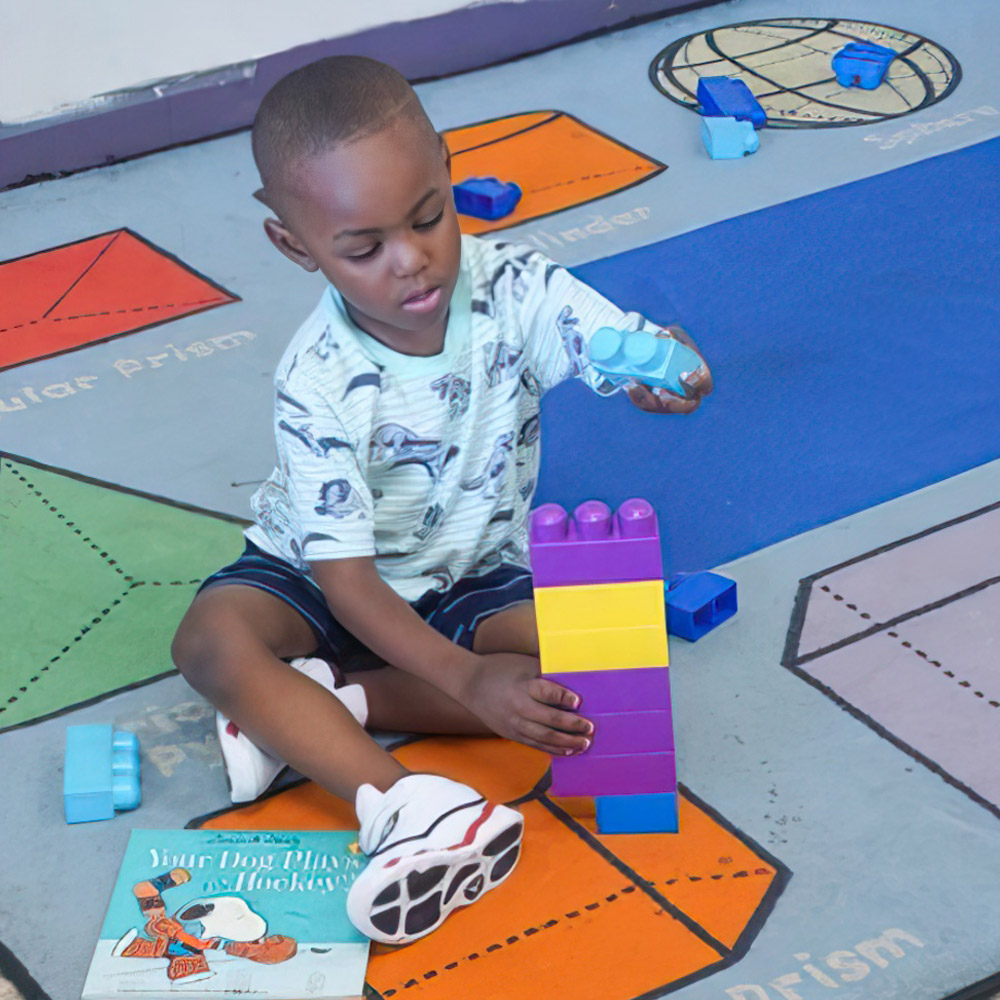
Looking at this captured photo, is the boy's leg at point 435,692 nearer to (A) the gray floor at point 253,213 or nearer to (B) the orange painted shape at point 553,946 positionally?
(B) the orange painted shape at point 553,946

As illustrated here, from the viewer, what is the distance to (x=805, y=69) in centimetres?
226

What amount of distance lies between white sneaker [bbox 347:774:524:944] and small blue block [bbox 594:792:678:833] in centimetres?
7

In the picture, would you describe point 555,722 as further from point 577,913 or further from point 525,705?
point 577,913

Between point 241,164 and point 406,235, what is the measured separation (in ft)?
3.94

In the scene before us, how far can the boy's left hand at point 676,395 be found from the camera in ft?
3.39

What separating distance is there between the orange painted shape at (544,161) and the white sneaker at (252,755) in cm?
89

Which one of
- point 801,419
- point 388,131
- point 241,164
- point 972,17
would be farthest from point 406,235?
point 972,17

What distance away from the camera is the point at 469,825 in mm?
978

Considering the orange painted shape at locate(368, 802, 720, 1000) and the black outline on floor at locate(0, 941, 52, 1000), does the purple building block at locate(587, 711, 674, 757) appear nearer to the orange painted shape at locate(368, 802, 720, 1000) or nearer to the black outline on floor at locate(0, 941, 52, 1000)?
the orange painted shape at locate(368, 802, 720, 1000)

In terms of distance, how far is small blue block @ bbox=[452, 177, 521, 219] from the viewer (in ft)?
6.21

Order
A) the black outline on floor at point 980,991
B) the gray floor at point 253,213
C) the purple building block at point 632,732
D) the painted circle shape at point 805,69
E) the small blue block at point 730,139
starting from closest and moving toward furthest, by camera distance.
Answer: the black outline on floor at point 980,991 → the purple building block at point 632,732 → the gray floor at point 253,213 → the small blue block at point 730,139 → the painted circle shape at point 805,69

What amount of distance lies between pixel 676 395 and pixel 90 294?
101 centimetres

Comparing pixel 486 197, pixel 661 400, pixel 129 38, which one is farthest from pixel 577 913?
pixel 129 38

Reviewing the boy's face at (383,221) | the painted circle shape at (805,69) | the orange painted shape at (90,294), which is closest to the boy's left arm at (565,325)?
the boy's face at (383,221)
